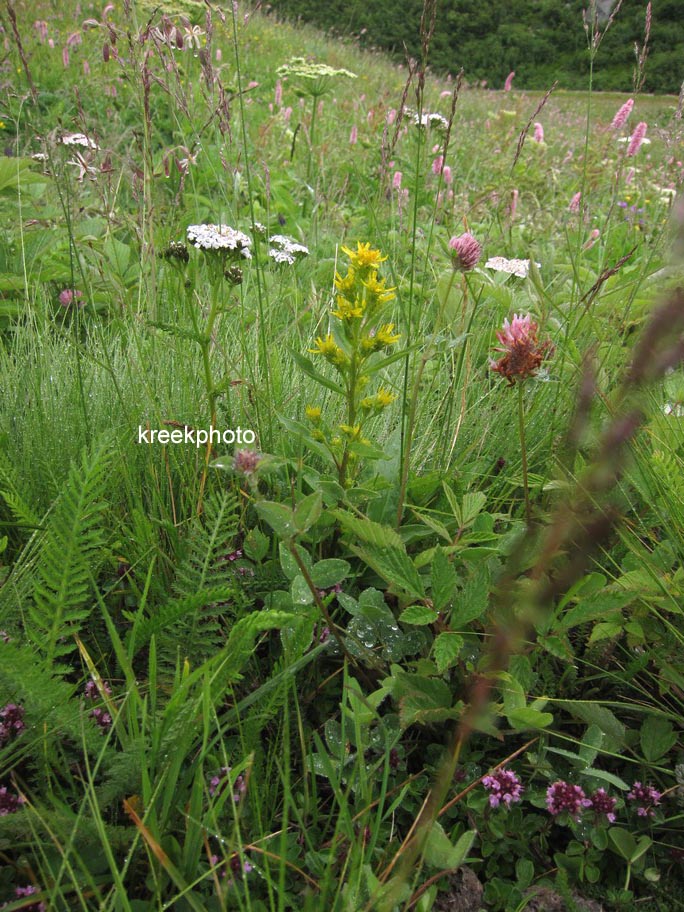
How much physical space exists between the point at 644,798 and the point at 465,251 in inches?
37.3

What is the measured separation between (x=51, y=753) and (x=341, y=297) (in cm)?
74

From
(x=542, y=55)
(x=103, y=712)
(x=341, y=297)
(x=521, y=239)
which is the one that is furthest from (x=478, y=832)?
(x=542, y=55)

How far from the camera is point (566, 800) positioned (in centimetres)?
87

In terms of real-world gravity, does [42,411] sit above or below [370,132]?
below

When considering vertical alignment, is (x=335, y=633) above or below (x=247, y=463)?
below

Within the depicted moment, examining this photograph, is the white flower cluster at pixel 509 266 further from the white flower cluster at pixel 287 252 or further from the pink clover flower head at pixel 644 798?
the pink clover flower head at pixel 644 798


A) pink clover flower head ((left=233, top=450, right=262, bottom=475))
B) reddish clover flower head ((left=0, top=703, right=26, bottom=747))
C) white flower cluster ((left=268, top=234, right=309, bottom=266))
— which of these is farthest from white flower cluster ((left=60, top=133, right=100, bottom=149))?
reddish clover flower head ((left=0, top=703, right=26, bottom=747))

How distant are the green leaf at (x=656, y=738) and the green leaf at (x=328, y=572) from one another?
19.8 inches

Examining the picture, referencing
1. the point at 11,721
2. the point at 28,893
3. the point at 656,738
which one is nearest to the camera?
the point at 28,893

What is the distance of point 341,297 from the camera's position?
1000 millimetres

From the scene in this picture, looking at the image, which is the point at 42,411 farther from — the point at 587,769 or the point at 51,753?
the point at 587,769

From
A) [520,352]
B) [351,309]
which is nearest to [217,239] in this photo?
[351,309]

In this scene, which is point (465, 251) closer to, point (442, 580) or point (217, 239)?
point (217, 239)

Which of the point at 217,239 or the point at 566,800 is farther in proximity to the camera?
the point at 217,239
